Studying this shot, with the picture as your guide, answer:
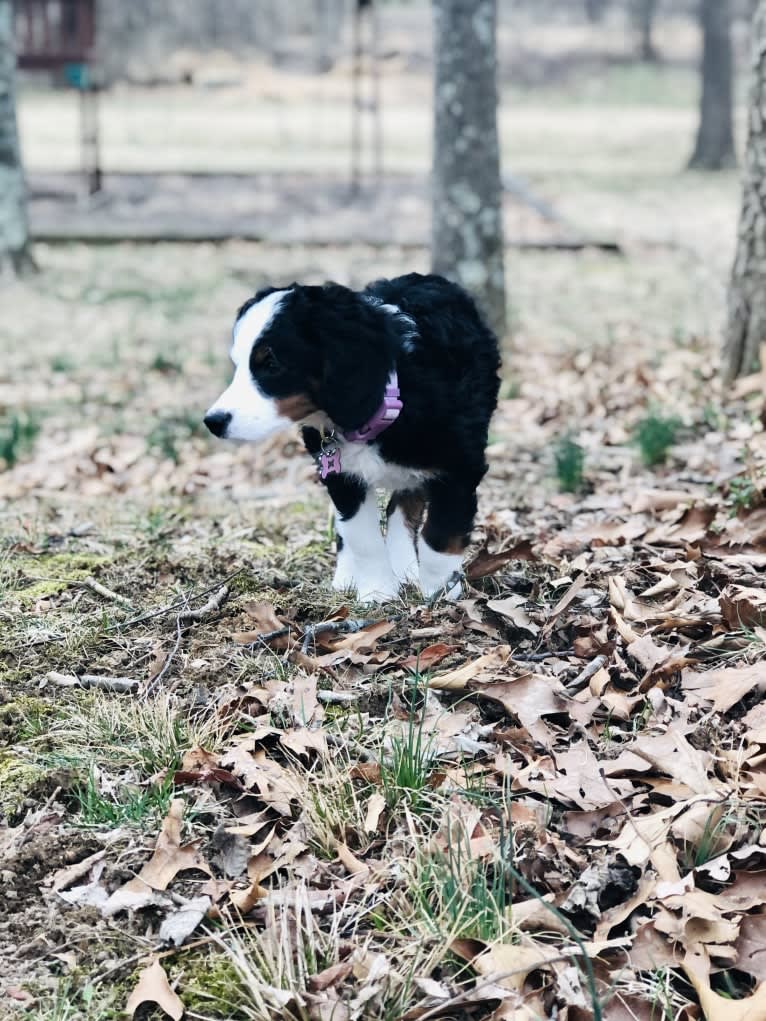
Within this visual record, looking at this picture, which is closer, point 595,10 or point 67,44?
point 67,44

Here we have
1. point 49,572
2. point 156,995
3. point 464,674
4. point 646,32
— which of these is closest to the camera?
point 156,995

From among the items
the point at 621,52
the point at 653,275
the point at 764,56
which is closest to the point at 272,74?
the point at 621,52

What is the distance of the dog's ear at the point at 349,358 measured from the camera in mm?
2994

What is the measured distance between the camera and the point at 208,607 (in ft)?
11.4

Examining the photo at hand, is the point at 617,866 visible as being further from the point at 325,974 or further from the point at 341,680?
the point at 341,680

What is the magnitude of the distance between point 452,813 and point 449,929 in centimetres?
31

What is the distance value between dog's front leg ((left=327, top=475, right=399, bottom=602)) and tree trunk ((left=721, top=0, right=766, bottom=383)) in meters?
2.94

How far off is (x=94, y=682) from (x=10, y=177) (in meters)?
8.38

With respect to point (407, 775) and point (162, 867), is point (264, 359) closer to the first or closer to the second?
point (407, 775)

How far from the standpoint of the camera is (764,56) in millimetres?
5598

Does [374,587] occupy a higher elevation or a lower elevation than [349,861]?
higher

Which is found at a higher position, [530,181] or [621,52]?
[621,52]

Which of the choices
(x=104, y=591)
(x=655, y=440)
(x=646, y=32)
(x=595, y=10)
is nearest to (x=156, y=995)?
(x=104, y=591)

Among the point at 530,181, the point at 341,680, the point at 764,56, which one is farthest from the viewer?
the point at 530,181
